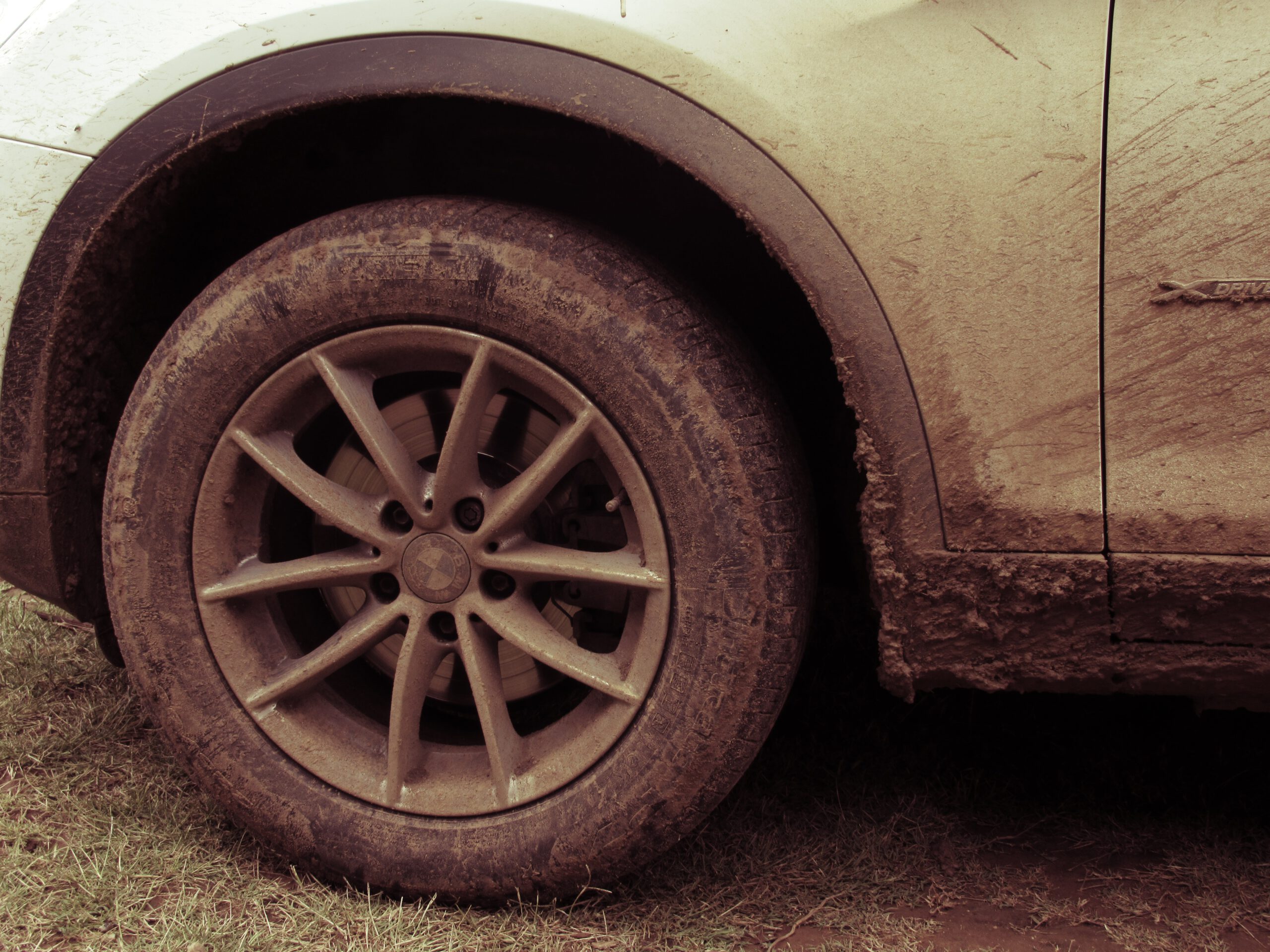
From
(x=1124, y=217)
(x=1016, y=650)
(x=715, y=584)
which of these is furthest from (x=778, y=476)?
(x=1124, y=217)

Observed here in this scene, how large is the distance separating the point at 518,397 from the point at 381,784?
2.59 ft

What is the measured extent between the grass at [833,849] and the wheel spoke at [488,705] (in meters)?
0.22

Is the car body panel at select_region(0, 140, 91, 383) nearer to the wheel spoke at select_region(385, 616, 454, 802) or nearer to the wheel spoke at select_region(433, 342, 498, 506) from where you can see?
the wheel spoke at select_region(433, 342, 498, 506)

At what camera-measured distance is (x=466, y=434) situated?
1452 millimetres

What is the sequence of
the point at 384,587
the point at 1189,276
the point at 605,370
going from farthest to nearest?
the point at 384,587
the point at 605,370
the point at 1189,276

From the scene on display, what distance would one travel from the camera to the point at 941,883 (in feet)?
5.34

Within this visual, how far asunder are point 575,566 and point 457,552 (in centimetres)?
21

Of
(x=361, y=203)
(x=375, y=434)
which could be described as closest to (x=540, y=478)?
(x=375, y=434)

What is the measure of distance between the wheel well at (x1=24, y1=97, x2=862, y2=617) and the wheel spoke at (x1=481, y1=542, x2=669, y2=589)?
43 centimetres

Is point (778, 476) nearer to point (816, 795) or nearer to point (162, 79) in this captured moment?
point (816, 795)

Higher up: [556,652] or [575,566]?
[575,566]

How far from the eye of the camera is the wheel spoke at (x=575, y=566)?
4.66 feet

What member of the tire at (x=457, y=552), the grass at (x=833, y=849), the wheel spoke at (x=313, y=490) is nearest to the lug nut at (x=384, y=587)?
the tire at (x=457, y=552)

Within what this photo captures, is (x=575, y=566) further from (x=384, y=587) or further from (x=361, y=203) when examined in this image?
(x=361, y=203)
